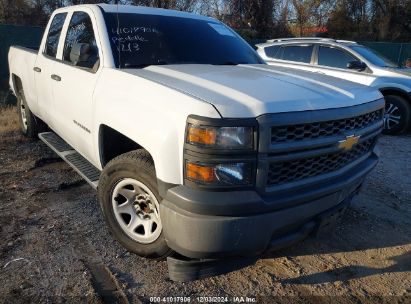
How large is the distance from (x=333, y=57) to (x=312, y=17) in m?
22.5

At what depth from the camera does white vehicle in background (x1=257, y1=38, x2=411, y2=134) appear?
778cm

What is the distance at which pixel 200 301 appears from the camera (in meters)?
2.69

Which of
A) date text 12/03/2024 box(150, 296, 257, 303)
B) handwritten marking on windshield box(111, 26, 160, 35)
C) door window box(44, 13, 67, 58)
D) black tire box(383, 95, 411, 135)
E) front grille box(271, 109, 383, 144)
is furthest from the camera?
black tire box(383, 95, 411, 135)

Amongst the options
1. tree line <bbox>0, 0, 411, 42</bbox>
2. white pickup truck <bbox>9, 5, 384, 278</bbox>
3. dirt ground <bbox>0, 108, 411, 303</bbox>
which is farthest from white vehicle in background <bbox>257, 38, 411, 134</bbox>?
tree line <bbox>0, 0, 411, 42</bbox>

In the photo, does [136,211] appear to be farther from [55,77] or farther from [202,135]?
[55,77]

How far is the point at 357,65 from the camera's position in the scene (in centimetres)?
793

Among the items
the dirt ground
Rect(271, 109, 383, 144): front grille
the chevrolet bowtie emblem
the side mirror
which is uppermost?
Rect(271, 109, 383, 144): front grille

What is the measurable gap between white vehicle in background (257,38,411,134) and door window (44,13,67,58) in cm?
437

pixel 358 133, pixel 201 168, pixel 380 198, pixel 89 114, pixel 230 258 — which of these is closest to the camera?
pixel 201 168

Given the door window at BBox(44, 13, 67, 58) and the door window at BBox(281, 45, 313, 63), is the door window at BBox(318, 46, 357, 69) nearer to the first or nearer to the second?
the door window at BBox(281, 45, 313, 63)

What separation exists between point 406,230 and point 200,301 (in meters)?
2.28

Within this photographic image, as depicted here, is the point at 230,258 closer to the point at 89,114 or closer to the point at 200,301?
the point at 200,301

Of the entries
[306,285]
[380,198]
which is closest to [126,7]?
[306,285]

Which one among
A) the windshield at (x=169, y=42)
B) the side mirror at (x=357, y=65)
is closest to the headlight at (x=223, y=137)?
the windshield at (x=169, y=42)
